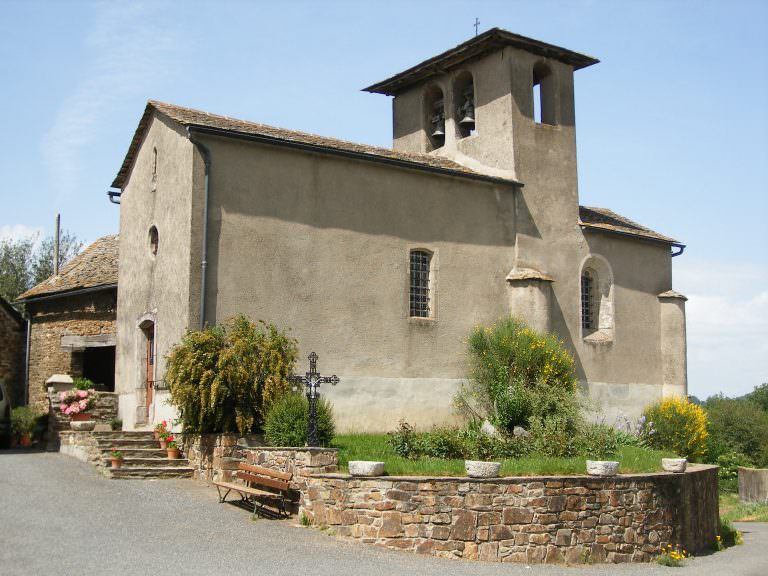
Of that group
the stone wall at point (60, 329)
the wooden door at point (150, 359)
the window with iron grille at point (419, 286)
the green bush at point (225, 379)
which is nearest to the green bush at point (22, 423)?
the stone wall at point (60, 329)

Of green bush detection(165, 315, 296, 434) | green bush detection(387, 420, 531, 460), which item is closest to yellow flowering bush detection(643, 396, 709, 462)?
green bush detection(387, 420, 531, 460)

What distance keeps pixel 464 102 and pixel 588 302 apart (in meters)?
6.56

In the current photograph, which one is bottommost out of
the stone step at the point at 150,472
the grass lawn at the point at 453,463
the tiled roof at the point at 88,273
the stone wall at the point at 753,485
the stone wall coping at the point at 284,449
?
the stone wall at the point at 753,485

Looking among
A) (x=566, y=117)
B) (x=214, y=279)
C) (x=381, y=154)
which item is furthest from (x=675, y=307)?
(x=214, y=279)

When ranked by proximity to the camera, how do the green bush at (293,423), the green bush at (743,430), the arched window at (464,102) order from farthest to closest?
the green bush at (743,430), the arched window at (464,102), the green bush at (293,423)

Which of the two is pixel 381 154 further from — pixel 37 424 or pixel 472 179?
pixel 37 424

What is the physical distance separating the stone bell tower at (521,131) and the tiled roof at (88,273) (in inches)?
377

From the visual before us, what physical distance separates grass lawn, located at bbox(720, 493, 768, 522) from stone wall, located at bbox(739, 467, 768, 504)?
1.12 ft

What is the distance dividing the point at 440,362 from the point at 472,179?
15.1 feet

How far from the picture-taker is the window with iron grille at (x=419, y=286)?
19.8 meters

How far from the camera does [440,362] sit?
64.6 feet

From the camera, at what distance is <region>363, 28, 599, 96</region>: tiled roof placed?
70.7 feet

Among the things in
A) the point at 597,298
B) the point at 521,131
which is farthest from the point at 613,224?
the point at 521,131

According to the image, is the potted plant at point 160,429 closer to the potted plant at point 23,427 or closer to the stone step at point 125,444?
the stone step at point 125,444
